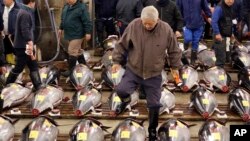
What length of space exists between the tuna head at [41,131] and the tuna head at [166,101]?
1889mm

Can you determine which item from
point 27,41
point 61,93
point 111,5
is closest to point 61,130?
point 61,93

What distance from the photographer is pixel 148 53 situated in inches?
238

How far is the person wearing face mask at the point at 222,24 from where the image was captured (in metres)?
8.62

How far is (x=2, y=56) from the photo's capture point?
9.02m

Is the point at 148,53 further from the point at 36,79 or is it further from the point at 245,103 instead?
the point at 36,79

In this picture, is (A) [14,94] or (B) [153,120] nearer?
(B) [153,120]

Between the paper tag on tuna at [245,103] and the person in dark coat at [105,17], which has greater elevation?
the person in dark coat at [105,17]

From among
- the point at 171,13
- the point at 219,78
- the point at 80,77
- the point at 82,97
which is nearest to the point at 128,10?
the point at 171,13

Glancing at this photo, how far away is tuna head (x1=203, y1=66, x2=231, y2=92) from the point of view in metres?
8.36

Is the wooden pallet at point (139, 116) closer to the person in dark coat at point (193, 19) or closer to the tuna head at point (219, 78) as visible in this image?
the tuna head at point (219, 78)

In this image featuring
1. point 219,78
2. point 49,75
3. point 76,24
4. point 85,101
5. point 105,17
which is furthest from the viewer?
point 105,17

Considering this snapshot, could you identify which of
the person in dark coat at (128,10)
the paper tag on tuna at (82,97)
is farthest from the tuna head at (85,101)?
the person in dark coat at (128,10)

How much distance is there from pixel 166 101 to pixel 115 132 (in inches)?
61.3

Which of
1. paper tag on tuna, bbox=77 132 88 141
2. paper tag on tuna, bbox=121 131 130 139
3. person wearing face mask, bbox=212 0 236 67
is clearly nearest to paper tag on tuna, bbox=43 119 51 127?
paper tag on tuna, bbox=77 132 88 141
